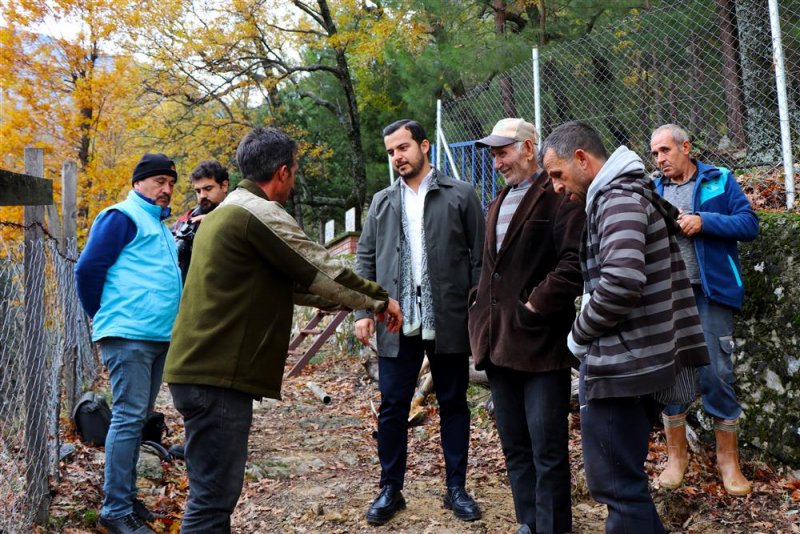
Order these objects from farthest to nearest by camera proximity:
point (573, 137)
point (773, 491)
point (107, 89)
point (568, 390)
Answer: point (107, 89) < point (773, 491) < point (568, 390) < point (573, 137)

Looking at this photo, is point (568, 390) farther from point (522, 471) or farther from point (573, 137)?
point (573, 137)

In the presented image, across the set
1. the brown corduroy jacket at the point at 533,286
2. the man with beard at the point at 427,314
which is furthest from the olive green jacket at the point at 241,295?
the man with beard at the point at 427,314

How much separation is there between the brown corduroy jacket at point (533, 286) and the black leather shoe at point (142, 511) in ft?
6.58

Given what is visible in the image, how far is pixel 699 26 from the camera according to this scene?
595 cm

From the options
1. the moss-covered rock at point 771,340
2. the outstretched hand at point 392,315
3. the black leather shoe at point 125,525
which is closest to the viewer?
the outstretched hand at point 392,315

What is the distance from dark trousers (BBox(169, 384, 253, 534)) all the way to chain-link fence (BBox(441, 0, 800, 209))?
4.15 m

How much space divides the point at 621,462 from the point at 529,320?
2.67 ft

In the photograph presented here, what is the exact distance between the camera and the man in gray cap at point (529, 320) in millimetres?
2996

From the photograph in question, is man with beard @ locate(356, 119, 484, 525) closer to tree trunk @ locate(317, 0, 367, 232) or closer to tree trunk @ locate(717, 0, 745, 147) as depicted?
tree trunk @ locate(717, 0, 745, 147)

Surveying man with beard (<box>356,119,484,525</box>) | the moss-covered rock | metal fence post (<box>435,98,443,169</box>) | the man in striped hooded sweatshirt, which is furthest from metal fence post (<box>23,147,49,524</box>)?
metal fence post (<box>435,98,443,169</box>)

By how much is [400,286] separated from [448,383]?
589 millimetres

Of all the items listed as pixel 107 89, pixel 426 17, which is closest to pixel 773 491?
pixel 426 17

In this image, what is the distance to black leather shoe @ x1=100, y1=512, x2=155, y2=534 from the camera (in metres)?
3.34

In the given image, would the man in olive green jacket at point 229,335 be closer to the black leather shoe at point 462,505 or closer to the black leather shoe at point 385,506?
the black leather shoe at point 385,506
